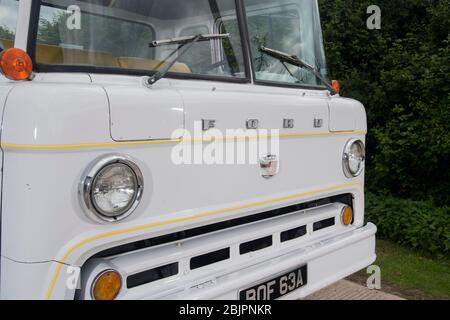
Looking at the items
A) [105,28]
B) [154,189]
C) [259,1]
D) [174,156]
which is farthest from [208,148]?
[259,1]

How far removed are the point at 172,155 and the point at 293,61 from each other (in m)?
1.28

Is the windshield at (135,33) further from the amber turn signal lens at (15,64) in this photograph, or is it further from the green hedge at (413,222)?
the green hedge at (413,222)

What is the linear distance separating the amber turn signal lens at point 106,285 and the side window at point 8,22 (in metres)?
1.06

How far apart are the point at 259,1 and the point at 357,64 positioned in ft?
16.7

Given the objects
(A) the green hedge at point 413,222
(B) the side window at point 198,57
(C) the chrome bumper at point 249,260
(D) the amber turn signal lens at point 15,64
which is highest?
(B) the side window at point 198,57

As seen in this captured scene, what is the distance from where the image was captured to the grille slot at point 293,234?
2635mm

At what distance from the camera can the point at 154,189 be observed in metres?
1.97

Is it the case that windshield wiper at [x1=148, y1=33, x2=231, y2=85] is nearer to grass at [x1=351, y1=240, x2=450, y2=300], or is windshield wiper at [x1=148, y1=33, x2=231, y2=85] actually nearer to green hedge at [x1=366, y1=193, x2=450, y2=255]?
grass at [x1=351, y1=240, x2=450, y2=300]

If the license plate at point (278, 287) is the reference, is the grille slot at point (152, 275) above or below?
above

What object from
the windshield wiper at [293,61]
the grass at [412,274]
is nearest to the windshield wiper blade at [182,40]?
the windshield wiper at [293,61]

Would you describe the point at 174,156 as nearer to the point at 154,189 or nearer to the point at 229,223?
the point at 154,189

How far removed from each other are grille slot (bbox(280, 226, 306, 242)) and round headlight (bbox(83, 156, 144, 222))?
3.44 feet

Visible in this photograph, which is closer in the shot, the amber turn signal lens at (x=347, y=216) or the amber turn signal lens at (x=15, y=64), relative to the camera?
the amber turn signal lens at (x=15, y=64)

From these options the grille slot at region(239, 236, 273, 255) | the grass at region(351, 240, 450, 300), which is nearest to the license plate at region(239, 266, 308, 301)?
the grille slot at region(239, 236, 273, 255)
